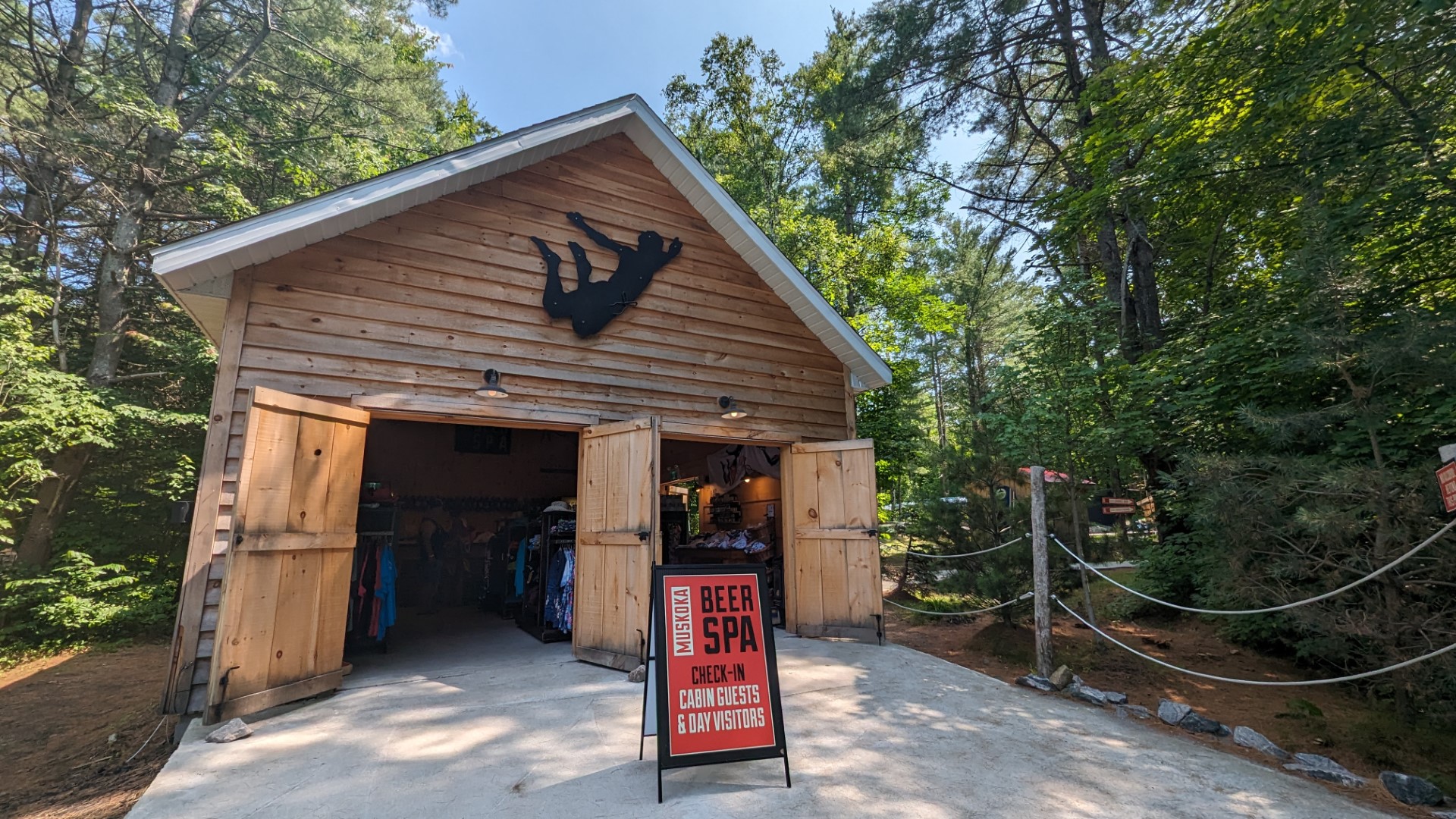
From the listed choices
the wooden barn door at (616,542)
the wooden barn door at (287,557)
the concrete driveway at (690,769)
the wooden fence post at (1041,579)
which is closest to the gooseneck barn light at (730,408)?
the wooden barn door at (616,542)

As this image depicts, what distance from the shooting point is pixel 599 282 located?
6.09 m

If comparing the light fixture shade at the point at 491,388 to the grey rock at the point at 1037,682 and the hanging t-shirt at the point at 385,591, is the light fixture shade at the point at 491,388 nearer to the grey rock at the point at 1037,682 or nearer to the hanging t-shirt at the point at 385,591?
the hanging t-shirt at the point at 385,591

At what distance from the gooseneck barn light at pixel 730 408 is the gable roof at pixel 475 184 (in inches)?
56.6

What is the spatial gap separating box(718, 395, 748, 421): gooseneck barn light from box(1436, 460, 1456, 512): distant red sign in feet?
16.6

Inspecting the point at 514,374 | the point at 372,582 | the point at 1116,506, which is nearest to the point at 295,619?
the point at 372,582

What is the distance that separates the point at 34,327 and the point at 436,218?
372 inches

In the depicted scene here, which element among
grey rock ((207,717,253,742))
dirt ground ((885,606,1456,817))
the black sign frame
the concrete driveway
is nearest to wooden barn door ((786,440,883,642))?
dirt ground ((885,606,1456,817))

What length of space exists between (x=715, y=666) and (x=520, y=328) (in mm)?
3860

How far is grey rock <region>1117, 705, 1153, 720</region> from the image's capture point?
4473mm

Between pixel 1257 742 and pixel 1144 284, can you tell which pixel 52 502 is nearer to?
pixel 1257 742

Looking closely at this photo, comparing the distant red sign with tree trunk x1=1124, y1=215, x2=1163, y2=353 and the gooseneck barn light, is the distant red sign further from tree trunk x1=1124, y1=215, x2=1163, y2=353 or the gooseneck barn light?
tree trunk x1=1124, y1=215, x2=1163, y2=353

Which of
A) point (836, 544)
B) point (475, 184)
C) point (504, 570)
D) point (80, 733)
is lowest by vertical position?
point (80, 733)

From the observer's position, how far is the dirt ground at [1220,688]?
3865 millimetres

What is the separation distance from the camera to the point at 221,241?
168 inches
